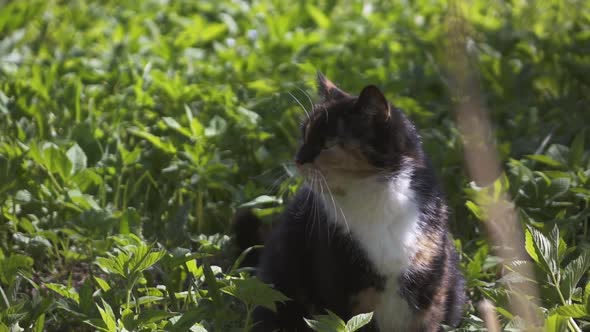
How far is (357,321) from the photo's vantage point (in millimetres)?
2590

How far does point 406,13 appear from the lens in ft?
19.7

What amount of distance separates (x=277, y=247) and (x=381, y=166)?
49 centimetres

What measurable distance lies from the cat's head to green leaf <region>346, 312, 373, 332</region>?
406mm

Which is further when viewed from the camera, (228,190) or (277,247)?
(228,190)

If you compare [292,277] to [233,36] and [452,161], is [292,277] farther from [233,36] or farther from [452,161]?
[233,36]

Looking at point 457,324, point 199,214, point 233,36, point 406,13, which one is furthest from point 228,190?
point 406,13

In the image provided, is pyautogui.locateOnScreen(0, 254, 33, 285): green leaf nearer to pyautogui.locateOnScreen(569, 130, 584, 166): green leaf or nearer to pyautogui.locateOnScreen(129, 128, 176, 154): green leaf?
pyautogui.locateOnScreen(129, 128, 176, 154): green leaf

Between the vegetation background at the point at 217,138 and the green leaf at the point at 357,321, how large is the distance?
35 millimetres

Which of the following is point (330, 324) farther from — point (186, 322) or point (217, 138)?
point (217, 138)

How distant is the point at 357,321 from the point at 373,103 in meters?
0.62

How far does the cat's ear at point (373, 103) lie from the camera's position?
2.72 metres

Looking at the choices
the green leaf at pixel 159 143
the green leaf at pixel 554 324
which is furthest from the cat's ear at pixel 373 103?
the green leaf at pixel 159 143

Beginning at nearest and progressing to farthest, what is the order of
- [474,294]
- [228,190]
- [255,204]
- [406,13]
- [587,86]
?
[474,294] < [255,204] < [228,190] < [587,86] < [406,13]

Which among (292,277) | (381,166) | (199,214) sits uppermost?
(381,166)
